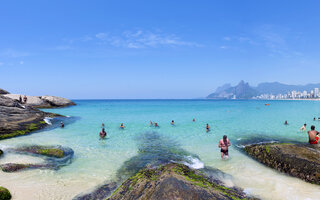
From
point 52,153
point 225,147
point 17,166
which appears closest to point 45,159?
point 52,153

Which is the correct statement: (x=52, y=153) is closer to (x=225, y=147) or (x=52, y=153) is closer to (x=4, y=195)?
(x=4, y=195)

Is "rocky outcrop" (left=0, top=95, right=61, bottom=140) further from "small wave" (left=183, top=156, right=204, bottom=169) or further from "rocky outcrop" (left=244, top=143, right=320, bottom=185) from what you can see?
"rocky outcrop" (left=244, top=143, right=320, bottom=185)

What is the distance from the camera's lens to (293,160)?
33.7 ft

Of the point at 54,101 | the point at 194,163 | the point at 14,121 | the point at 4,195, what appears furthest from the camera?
the point at 54,101

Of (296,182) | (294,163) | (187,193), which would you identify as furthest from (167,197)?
(294,163)

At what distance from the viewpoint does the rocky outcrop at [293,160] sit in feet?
30.2

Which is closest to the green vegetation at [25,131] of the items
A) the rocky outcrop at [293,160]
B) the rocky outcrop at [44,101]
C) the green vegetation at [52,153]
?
the green vegetation at [52,153]

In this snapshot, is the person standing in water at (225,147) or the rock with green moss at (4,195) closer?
the rock with green moss at (4,195)

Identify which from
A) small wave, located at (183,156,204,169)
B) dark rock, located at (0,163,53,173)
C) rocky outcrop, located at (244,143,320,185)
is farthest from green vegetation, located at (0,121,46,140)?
rocky outcrop, located at (244,143,320,185)

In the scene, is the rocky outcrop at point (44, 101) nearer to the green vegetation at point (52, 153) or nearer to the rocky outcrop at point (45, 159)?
the rocky outcrop at point (45, 159)

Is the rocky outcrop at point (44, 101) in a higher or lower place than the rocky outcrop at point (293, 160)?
higher

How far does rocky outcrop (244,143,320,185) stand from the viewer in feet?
30.2

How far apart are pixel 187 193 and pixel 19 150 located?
49.2 ft

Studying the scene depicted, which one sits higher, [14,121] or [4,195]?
[14,121]
